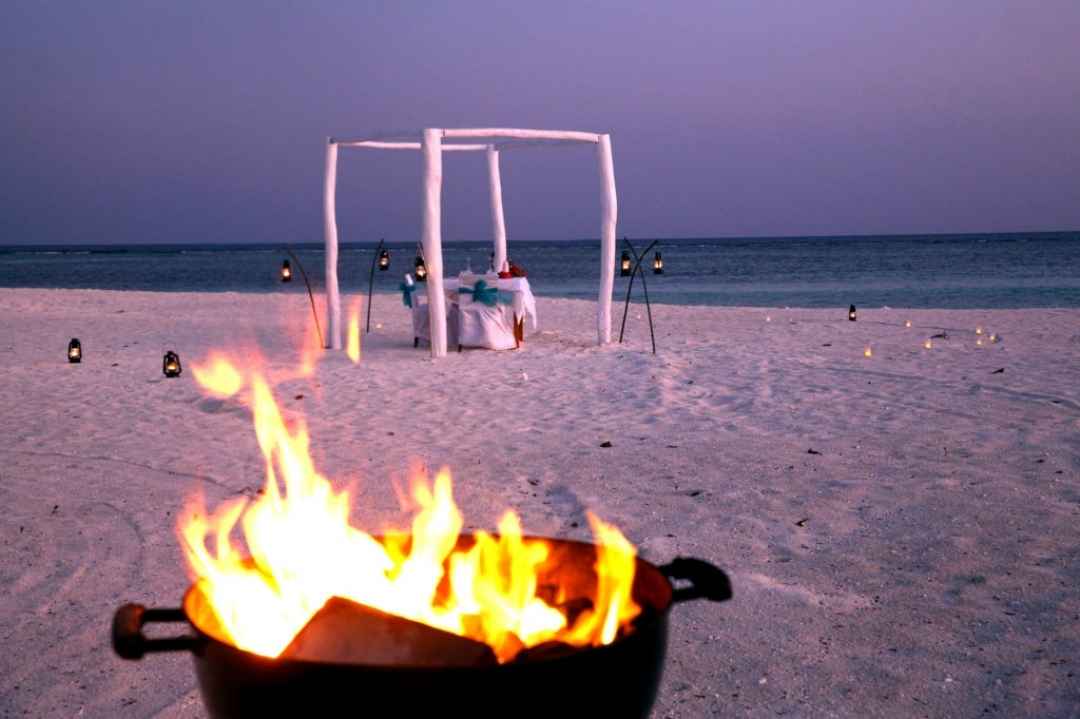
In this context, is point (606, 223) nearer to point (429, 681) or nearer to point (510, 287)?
point (510, 287)

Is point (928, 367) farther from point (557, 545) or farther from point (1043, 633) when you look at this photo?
point (557, 545)

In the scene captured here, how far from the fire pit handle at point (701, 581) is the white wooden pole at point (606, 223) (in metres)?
9.29

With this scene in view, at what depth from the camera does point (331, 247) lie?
481 inches

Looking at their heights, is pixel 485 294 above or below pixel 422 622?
above

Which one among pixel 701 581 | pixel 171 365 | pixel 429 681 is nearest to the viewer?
pixel 429 681

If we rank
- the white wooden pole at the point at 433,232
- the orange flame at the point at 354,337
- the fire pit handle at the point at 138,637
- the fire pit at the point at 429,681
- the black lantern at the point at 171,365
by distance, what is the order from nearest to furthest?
the fire pit at the point at 429,681 < the fire pit handle at the point at 138,637 < the black lantern at the point at 171,365 < the white wooden pole at the point at 433,232 < the orange flame at the point at 354,337

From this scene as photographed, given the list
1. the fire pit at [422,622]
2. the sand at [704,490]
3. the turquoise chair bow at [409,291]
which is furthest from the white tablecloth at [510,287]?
the fire pit at [422,622]

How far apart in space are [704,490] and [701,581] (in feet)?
10.1

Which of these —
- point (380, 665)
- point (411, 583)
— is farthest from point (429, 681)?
point (411, 583)

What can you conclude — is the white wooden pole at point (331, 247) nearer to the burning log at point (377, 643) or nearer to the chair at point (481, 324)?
the chair at point (481, 324)

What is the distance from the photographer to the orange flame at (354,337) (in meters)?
11.6

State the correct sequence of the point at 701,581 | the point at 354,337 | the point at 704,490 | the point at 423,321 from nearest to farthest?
the point at 701,581, the point at 704,490, the point at 423,321, the point at 354,337

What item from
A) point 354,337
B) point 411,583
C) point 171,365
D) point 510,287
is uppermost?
point 510,287

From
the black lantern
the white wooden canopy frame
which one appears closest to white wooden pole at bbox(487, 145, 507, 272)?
the white wooden canopy frame
